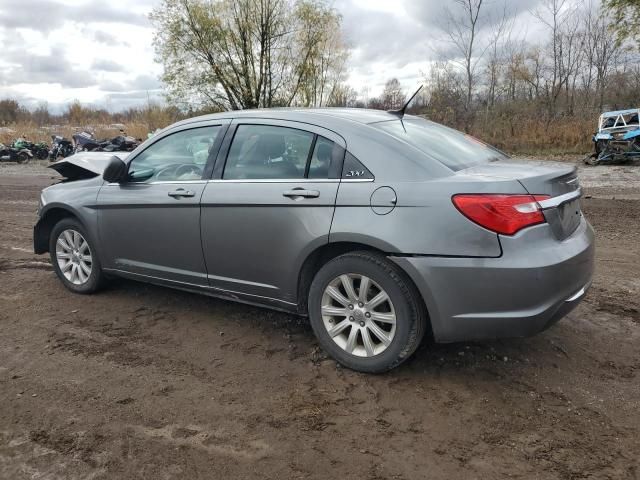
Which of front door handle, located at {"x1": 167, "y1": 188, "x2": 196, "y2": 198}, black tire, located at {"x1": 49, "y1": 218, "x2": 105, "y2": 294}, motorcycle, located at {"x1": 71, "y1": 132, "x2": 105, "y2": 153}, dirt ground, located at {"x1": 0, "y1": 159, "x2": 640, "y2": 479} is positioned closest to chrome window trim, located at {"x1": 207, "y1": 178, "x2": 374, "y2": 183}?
front door handle, located at {"x1": 167, "y1": 188, "x2": 196, "y2": 198}

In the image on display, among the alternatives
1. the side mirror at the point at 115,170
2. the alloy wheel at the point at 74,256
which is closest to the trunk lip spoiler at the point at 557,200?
the side mirror at the point at 115,170

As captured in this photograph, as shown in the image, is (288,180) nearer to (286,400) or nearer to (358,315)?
(358,315)

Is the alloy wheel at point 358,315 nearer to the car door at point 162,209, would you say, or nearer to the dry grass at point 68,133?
the car door at point 162,209

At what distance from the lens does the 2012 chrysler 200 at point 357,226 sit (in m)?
2.92

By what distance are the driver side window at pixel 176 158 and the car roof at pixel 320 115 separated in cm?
17

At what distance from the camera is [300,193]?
3414 mm

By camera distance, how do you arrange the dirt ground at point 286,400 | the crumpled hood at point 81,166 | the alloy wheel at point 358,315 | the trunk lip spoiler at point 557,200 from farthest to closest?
the crumpled hood at point 81,166, the alloy wheel at point 358,315, the trunk lip spoiler at point 557,200, the dirt ground at point 286,400

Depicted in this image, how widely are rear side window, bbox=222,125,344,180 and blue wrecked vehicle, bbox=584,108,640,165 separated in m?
17.3

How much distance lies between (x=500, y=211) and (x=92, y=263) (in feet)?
11.9

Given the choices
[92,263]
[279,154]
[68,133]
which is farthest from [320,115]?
[68,133]

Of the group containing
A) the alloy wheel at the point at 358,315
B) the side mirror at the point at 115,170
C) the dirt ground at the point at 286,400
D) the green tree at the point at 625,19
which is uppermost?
the green tree at the point at 625,19

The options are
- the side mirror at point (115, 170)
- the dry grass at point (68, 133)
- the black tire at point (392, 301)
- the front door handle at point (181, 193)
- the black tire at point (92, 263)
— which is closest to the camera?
the black tire at point (392, 301)

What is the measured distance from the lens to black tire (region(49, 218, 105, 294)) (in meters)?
4.77

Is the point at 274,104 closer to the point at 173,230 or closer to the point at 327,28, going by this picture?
the point at 327,28
